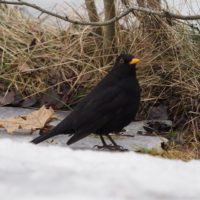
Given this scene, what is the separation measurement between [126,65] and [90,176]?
2.14m

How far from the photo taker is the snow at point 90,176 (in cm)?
141

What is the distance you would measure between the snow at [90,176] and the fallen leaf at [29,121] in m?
1.66

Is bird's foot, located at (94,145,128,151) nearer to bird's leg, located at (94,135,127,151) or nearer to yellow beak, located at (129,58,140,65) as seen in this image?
bird's leg, located at (94,135,127,151)

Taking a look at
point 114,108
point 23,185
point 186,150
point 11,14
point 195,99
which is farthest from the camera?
point 11,14

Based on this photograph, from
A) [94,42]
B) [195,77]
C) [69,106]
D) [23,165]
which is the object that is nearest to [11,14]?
[94,42]

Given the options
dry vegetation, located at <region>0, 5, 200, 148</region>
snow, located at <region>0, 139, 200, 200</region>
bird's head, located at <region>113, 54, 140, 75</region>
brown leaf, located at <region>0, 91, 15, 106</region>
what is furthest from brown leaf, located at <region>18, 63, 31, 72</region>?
snow, located at <region>0, 139, 200, 200</region>

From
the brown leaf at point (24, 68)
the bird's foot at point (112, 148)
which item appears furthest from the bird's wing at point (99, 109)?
the brown leaf at point (24, 68)

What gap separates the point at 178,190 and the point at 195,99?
2.79m

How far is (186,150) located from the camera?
12.3 ft

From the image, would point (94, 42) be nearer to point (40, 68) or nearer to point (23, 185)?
point (40, 68)

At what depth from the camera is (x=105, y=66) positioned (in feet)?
14.9

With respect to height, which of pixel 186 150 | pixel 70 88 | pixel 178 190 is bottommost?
pixel 186 150

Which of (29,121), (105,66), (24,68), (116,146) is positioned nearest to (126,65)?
(116,146)

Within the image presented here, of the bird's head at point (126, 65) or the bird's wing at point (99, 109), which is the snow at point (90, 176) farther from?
the bird's head at point (126, 65)
